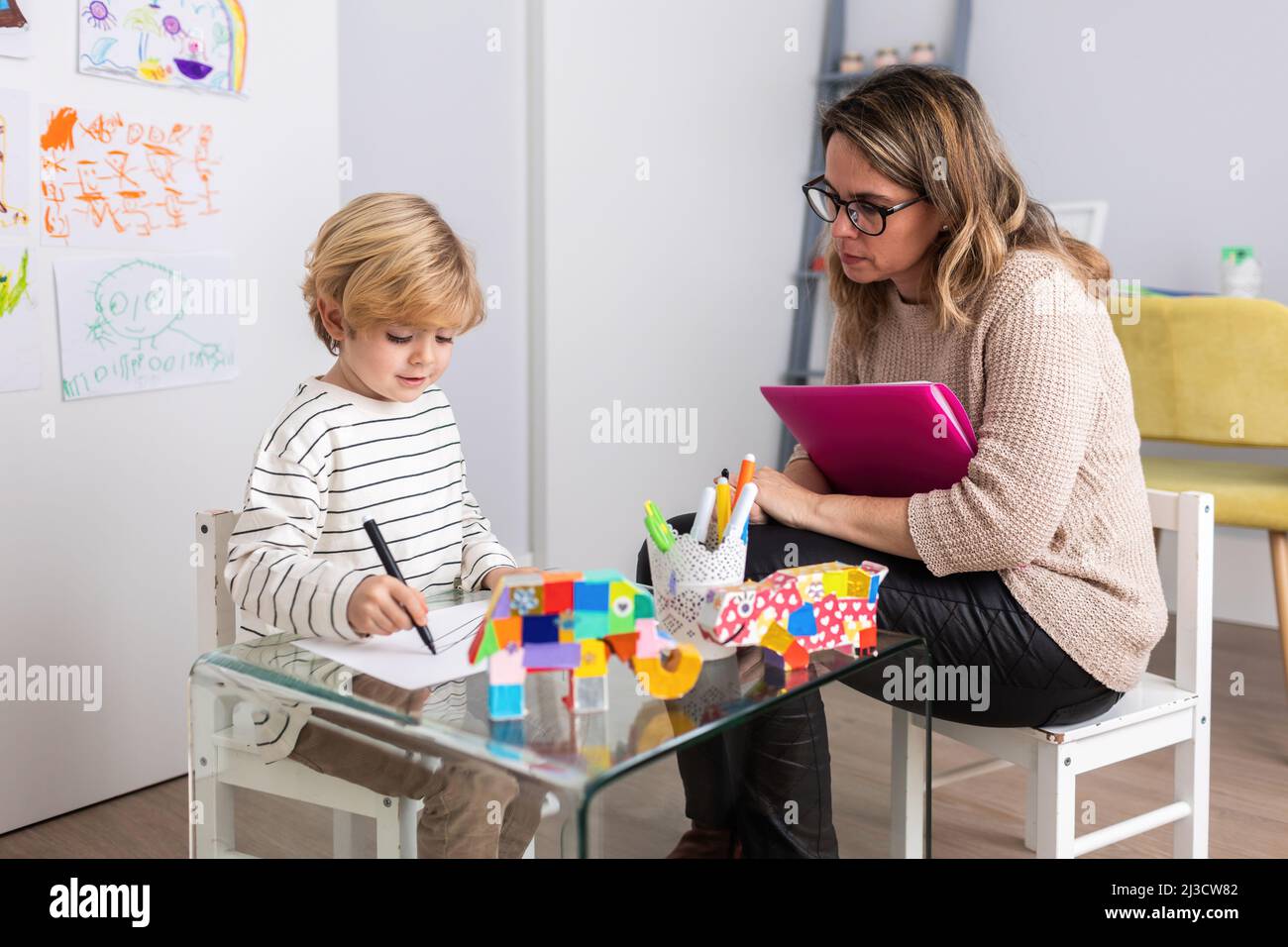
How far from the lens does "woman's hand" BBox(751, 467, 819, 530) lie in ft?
4.50

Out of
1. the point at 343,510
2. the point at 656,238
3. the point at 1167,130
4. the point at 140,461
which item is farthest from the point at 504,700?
the point at 1167,130

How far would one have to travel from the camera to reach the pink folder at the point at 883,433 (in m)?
1.25

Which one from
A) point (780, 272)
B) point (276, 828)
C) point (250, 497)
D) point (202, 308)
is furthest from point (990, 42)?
point (276, 828)

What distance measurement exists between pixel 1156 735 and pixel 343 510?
0.92 m

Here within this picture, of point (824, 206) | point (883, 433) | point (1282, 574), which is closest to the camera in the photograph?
point (883, 433)

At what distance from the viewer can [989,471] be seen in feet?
4.14

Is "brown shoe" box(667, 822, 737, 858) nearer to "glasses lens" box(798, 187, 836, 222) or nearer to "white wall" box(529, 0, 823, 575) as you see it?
"glasses lens" box(798, 187, 836, 222)

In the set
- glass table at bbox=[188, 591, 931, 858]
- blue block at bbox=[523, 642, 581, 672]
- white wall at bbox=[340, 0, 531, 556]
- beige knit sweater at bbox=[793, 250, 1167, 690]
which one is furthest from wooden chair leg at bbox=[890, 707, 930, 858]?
white wall at bbox=[340, 0, 531, 556]

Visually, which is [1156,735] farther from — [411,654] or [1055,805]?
[411,654]

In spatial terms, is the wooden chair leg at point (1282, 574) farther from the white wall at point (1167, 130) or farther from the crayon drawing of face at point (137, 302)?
the crayon drawing of face at point (137, 302)

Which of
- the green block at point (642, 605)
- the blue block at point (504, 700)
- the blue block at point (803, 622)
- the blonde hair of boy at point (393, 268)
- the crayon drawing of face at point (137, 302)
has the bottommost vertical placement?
the blue block at point (504, 700)

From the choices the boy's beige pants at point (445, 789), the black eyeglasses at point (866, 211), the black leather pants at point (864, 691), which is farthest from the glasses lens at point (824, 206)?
the boy's beige pants at point (445, 789)

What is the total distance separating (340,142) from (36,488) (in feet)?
3.15

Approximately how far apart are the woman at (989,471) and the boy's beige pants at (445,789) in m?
0.36
